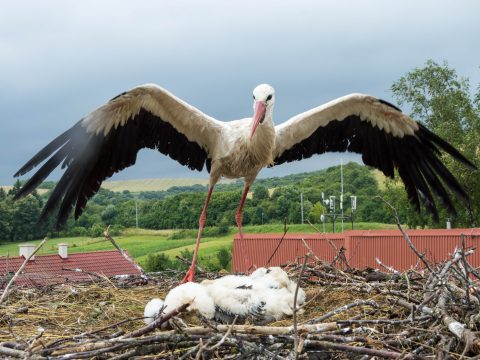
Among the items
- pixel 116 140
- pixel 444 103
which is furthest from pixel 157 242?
pixel 116 140

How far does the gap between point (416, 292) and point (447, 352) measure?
124 centimetres

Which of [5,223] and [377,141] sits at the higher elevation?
[377,141]

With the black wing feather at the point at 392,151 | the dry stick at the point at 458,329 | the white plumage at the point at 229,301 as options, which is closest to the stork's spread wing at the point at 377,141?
the black wing feather at the point at 392,151

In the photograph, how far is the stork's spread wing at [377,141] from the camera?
18.1 feet

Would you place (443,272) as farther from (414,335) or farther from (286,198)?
(286,198)

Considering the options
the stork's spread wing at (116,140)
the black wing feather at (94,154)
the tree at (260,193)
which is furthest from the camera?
the tree at (260,193)

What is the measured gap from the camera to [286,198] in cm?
4303

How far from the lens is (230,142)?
5113mm

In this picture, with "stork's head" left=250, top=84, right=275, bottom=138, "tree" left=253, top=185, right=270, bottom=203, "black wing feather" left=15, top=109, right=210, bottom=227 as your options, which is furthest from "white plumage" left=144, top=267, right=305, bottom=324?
Answer: "tree" left=253, top=185, right=270, bottom=203

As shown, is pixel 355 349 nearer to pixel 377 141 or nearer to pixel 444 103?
pixel 377 141

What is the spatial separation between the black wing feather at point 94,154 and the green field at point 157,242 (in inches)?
1205

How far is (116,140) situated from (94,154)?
25cm

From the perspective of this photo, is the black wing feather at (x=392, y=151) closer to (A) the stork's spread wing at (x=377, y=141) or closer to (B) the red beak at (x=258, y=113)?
(A) the stork's spread wing at (x=377, y=141)

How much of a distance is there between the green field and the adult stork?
30.5 meters
